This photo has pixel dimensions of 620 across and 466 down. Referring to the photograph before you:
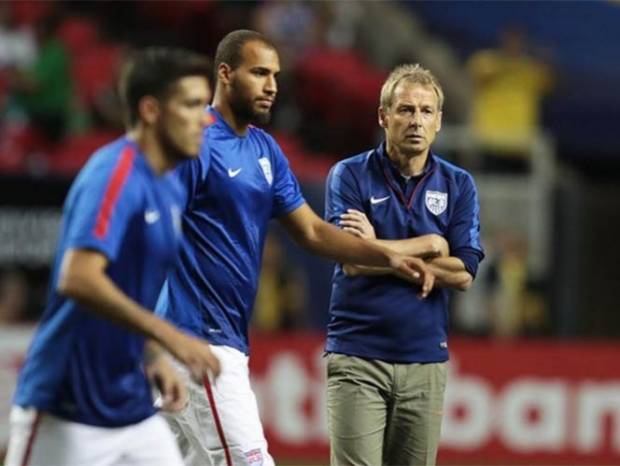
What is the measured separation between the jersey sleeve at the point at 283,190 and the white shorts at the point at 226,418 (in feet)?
2.23

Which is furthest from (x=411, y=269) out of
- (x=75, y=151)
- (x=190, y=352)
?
(x=75, y=151)

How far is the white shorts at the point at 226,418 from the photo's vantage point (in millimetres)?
6695

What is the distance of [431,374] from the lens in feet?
23.7

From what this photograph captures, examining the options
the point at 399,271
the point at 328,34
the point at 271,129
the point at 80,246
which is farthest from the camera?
the point at 328,34

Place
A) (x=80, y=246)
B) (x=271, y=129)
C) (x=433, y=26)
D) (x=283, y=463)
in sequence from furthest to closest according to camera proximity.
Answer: (x=433, y=26) < (x=271, y=129) < (x=283, y=463) < (x=80, y=246)

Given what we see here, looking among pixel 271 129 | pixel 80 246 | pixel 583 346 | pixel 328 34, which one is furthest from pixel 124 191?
pixel 328 34

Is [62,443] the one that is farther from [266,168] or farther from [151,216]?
[266,168]

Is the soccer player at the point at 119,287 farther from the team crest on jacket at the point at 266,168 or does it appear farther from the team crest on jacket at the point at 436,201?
the team crest on jacket at the point at 436,201

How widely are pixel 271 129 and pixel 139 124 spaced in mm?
10891

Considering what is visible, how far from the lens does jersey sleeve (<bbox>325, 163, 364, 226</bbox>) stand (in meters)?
7.21

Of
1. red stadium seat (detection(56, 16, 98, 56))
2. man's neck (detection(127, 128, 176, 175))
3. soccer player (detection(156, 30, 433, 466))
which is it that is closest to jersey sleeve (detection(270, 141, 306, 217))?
soccer player (detection(156, 30, 433, 466))

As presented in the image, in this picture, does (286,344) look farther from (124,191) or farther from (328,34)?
(124,191)

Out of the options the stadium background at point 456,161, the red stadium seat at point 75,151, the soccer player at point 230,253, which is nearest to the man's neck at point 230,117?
the soccer player at point 230,253

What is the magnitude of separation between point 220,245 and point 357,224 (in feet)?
2.21
